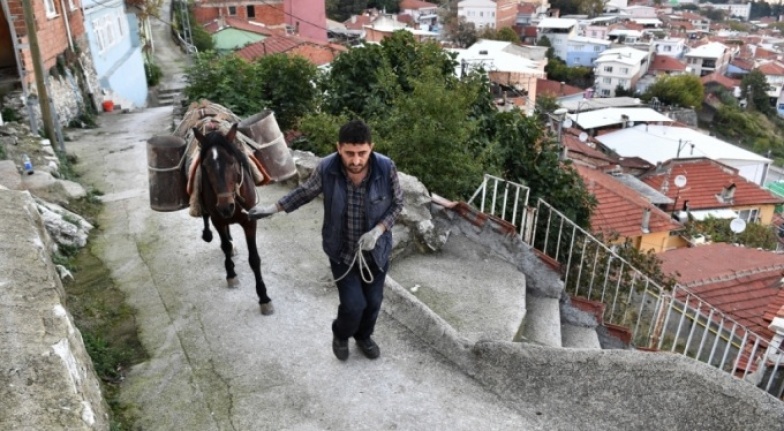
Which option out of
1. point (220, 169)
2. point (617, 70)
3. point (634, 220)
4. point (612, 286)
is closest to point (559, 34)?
point (617, 70)

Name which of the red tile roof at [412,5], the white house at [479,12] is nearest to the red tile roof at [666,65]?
the white house at [479,12]

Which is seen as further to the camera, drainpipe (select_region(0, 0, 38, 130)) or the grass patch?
drainpipe (select_region(0, 0, 38, 130))

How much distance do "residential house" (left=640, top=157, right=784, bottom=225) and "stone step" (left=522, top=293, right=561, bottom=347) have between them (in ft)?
70.2

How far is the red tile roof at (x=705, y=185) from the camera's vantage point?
26125mm

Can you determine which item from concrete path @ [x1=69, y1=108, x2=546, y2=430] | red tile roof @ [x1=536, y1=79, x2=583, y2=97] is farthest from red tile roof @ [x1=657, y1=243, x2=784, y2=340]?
red tile roof @ [x1=536, y1=79, x2=583, y2=97]

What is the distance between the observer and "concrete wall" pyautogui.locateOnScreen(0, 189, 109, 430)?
→ 2.51m

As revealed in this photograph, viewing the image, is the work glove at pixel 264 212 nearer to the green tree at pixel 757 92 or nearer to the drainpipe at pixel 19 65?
the drainpipe at pixel 19 65

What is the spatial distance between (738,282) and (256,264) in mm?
11089

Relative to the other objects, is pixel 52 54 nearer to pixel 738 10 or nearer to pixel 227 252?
pixel 227 252

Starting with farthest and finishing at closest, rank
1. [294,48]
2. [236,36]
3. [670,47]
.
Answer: [670,47] < [236,36] < [294,48]

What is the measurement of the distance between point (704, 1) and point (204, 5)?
142534 mm

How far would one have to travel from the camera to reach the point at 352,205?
144 inches

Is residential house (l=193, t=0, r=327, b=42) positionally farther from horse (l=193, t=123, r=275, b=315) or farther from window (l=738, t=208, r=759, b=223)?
horse (l=193, t=123, r=275, b=315)

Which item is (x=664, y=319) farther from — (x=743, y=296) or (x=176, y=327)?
(x=743, y=296)
